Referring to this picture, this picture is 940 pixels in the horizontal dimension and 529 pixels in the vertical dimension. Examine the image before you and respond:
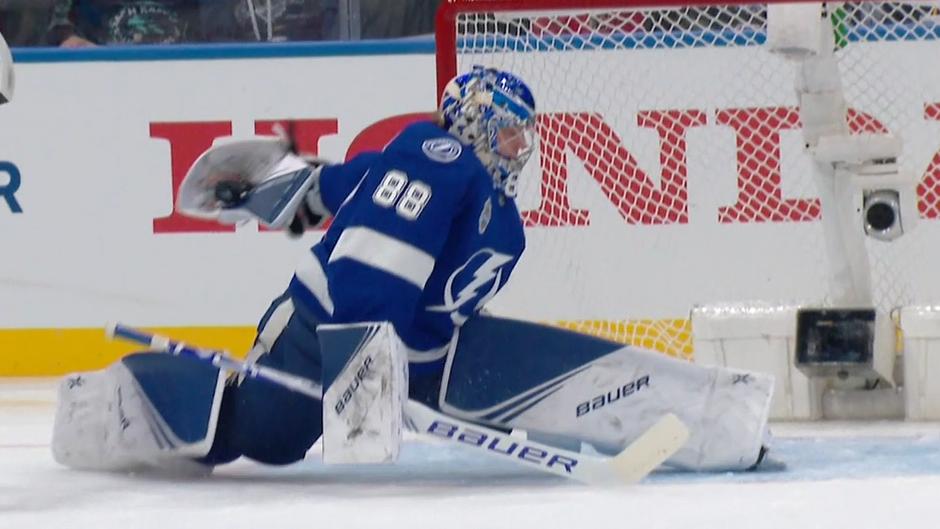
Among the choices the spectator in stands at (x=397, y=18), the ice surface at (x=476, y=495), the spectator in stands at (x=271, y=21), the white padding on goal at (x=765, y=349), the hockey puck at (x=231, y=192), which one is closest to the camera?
the ice surface at (x=476, y=495)

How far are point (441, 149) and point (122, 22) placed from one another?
8.23 feet

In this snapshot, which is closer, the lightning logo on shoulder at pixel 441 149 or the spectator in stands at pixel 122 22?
the lightning logo on shoulder at pixel 441 149

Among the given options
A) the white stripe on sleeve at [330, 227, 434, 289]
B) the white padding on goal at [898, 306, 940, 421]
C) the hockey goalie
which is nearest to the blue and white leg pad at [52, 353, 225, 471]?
the hockey goalie

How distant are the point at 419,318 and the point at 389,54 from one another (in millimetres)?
2038

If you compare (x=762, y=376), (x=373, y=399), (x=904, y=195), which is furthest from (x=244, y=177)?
(x=904, y=195)

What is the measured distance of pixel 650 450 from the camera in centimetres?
294

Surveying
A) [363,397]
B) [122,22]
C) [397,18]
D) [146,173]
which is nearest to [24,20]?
[122,22]

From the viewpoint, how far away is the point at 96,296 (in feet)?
16.6

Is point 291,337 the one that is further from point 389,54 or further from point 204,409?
point 389,54

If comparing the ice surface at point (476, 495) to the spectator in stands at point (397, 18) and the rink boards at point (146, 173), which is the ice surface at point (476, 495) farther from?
the spectator in stands at point (397, 18)

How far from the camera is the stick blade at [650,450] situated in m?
2.91

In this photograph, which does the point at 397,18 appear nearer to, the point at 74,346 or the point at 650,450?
the point at 74,346

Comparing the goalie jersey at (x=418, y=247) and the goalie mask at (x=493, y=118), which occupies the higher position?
the goalie mask at (x=493, y=118)

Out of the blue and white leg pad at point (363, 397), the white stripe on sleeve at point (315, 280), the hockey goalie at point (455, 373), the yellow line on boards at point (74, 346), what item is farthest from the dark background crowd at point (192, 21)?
the blue and white leg pad at point (363, 397)
